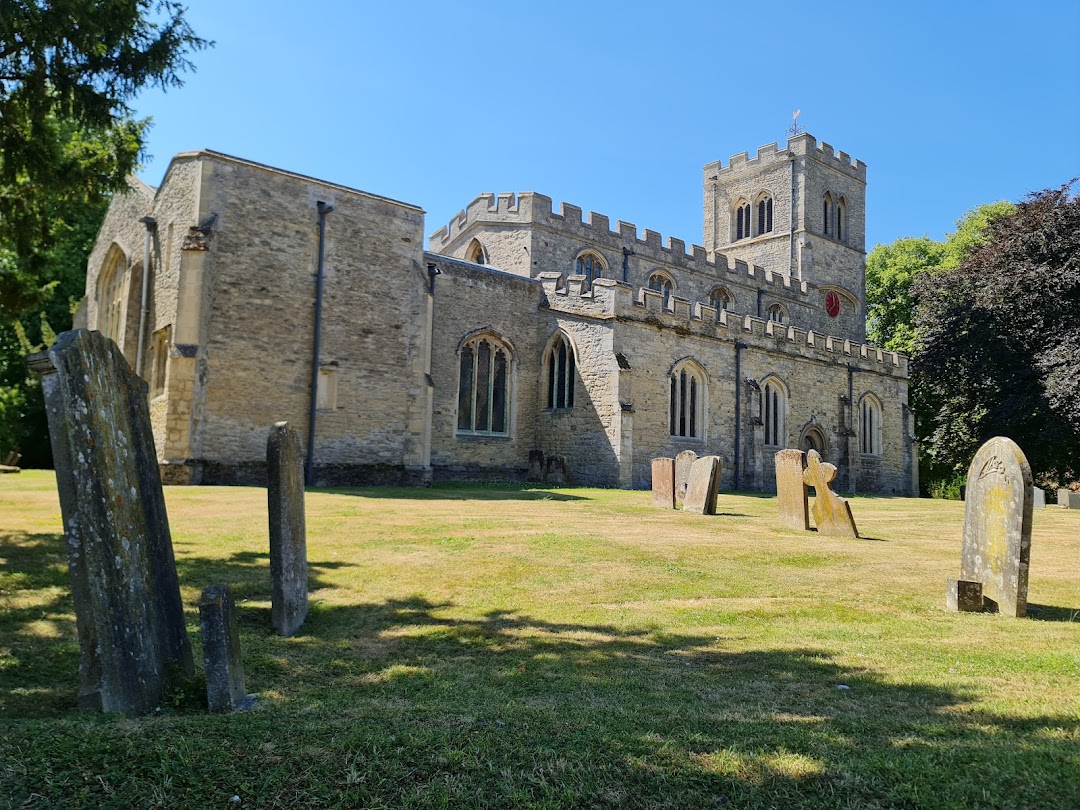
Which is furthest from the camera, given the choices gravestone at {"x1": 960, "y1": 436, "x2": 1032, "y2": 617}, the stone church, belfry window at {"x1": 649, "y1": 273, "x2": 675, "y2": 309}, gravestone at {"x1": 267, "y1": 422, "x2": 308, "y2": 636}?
Result: belfry window at {"x1": 649, "y1": 273, "x2": 675, "y2": 309}

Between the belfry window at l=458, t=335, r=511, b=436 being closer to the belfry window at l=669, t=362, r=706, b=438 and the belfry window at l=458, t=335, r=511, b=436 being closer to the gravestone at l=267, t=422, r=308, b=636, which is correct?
the belfry window at l=669, t=362, r=706, b=438

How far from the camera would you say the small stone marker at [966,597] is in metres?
6.04

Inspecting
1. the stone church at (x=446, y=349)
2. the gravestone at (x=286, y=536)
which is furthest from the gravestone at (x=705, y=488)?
the gravestone at (x=286, y=536)

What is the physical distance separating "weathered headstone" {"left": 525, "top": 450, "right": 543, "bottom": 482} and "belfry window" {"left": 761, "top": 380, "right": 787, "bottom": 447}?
8379 mm

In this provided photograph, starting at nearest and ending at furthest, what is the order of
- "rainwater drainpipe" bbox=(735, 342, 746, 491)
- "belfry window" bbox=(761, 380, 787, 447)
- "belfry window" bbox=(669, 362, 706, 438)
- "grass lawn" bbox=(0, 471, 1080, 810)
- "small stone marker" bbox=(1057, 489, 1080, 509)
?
"grass lawn" bbox=(0, 471, 1080, 810)
"small stone marker" bbox=(1057, 489, 1080, 509)
"belfry window" bbox=(669, 362, 706, 438)
"rainwater drainpipe" bbox=(735, 342, 746, 491)
"belfry window" bbox=(761, 380, 787, 447)

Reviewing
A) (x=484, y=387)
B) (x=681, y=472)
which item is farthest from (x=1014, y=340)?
(x=484, y=387)

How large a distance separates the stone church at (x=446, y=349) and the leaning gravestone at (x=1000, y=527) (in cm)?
1408

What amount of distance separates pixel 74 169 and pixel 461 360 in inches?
530

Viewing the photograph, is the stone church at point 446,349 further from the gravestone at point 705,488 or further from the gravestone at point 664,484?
the gravestone at point 705,488

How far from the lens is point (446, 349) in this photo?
2139cm

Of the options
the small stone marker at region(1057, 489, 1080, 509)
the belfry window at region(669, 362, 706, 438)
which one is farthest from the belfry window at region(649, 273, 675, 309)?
the small stone marker at region(1057, 489, 1080, 509)

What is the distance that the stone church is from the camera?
17.1 meters

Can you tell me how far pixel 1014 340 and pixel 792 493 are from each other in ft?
59.2

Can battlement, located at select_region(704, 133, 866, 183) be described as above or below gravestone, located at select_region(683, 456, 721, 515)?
above
